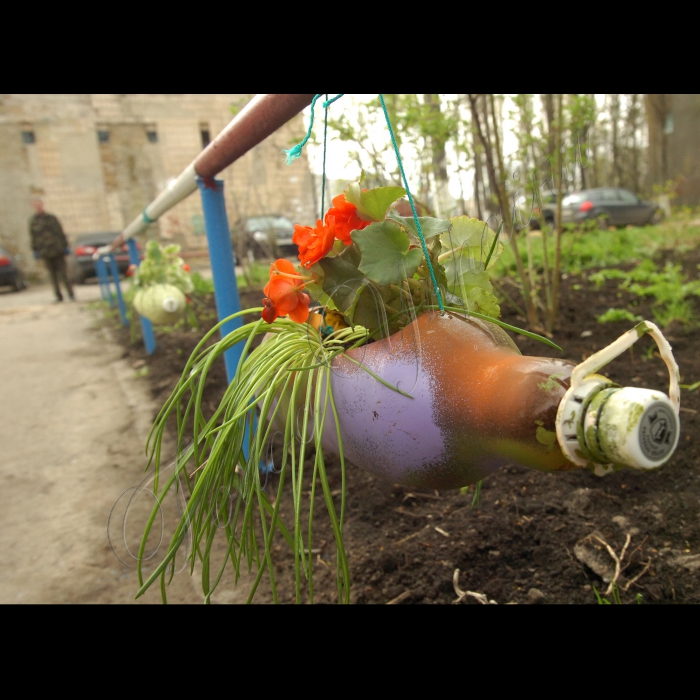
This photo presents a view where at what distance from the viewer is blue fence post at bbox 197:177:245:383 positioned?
1.52 meters

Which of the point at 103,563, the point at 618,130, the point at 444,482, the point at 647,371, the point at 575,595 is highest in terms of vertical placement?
the point at 618,130

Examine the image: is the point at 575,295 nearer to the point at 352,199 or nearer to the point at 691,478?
the point at 691,478

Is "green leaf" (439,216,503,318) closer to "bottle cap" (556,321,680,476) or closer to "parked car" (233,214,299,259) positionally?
"bottle cap" (556,321,680,476)

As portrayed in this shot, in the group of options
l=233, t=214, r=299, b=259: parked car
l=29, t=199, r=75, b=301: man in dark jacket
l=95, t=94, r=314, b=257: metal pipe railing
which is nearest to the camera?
l=95, t=94, r=314, b=257: metal pipe railing

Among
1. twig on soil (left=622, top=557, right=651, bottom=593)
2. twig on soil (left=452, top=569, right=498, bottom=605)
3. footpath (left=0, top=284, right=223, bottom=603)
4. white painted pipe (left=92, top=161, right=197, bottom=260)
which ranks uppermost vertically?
white painted pipe (left=92, top=161, right=197, bottom=260)

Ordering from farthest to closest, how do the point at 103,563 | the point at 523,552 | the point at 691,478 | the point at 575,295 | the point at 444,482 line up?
the point at 575,295 → the point at 103,563 → the point at 691,478 → the point at 523,552 → the point at 444,482

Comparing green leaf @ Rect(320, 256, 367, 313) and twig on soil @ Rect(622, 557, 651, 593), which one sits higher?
green leaf @ Rect(320, 256, 367, 313)

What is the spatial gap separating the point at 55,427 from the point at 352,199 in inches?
101

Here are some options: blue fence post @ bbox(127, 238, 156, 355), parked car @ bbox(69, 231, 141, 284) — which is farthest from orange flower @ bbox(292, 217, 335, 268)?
parked car @ bbox(69, 231, 141, 284)

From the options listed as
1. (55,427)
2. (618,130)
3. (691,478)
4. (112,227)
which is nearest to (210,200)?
(691,478)

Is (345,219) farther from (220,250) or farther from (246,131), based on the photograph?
(220,250)

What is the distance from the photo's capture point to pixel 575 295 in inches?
126

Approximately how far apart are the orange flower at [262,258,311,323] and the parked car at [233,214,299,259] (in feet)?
14.9

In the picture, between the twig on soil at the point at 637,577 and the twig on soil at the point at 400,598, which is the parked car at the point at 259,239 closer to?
the twig on soil at the point at 400,598
